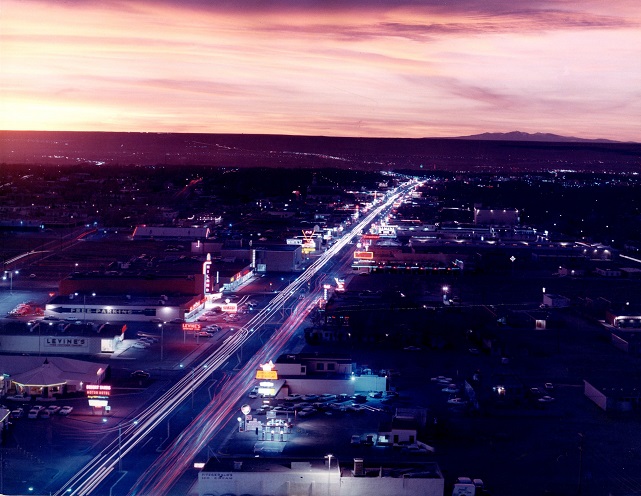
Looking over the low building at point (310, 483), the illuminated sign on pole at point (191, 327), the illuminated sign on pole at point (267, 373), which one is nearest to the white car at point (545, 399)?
the illuminated sign on pole at point (267, 373)

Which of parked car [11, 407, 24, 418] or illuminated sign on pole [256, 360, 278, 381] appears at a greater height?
illuminated sign on pole [256, 360, 278, 381]

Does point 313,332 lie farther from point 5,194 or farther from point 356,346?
point 5,194

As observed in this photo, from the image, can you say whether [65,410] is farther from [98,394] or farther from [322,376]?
[322,376]

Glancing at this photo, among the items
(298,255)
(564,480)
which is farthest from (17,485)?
(298,255)

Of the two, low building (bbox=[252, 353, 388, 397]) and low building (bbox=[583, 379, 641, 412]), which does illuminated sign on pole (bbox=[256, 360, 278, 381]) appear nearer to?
low building (bbox=[252, 353, 388, 397])

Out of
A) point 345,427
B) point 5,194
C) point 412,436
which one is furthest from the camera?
point 5,194

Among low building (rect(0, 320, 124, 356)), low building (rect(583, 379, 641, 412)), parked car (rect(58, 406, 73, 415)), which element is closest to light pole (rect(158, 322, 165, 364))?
low building (rect(0, 320, 124, 356))

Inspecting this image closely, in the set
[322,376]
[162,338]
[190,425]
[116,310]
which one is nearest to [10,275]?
[116,310]
